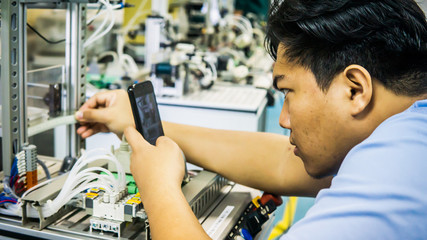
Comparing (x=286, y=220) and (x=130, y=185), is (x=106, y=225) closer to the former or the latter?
(x=130, y=185)

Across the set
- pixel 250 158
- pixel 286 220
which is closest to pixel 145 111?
pixel 250 158

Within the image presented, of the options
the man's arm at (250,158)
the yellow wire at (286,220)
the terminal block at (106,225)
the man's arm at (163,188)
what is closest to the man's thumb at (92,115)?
the man's arm at (250,158)

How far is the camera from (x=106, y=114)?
1.32 metres

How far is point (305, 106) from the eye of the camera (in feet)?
2.67

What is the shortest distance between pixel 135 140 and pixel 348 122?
0.48 m

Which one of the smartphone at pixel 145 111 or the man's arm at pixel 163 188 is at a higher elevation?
the smartphone at pixel 145 111

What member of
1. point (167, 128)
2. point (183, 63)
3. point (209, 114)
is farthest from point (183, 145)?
point (183, 63)

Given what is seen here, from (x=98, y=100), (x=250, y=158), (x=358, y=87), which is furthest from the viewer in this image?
Result: (x=98, y=100)

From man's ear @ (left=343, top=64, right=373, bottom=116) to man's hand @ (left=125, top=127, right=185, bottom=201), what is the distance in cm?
38

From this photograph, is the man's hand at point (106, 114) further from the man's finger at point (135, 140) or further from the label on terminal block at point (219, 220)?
the label on terminal block at point (219, 220)

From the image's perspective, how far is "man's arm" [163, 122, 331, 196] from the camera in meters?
1.18

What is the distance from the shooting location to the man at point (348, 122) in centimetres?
63

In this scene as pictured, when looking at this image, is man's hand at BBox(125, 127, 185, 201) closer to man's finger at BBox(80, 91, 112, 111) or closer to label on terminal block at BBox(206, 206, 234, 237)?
label on terminal block at BBox(206, 206, 234, 237)

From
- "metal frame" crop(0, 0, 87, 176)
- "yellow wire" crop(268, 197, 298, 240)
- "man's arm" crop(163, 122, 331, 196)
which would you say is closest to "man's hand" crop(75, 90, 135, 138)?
"man's arm" crop(163, 122, 331, 196)
